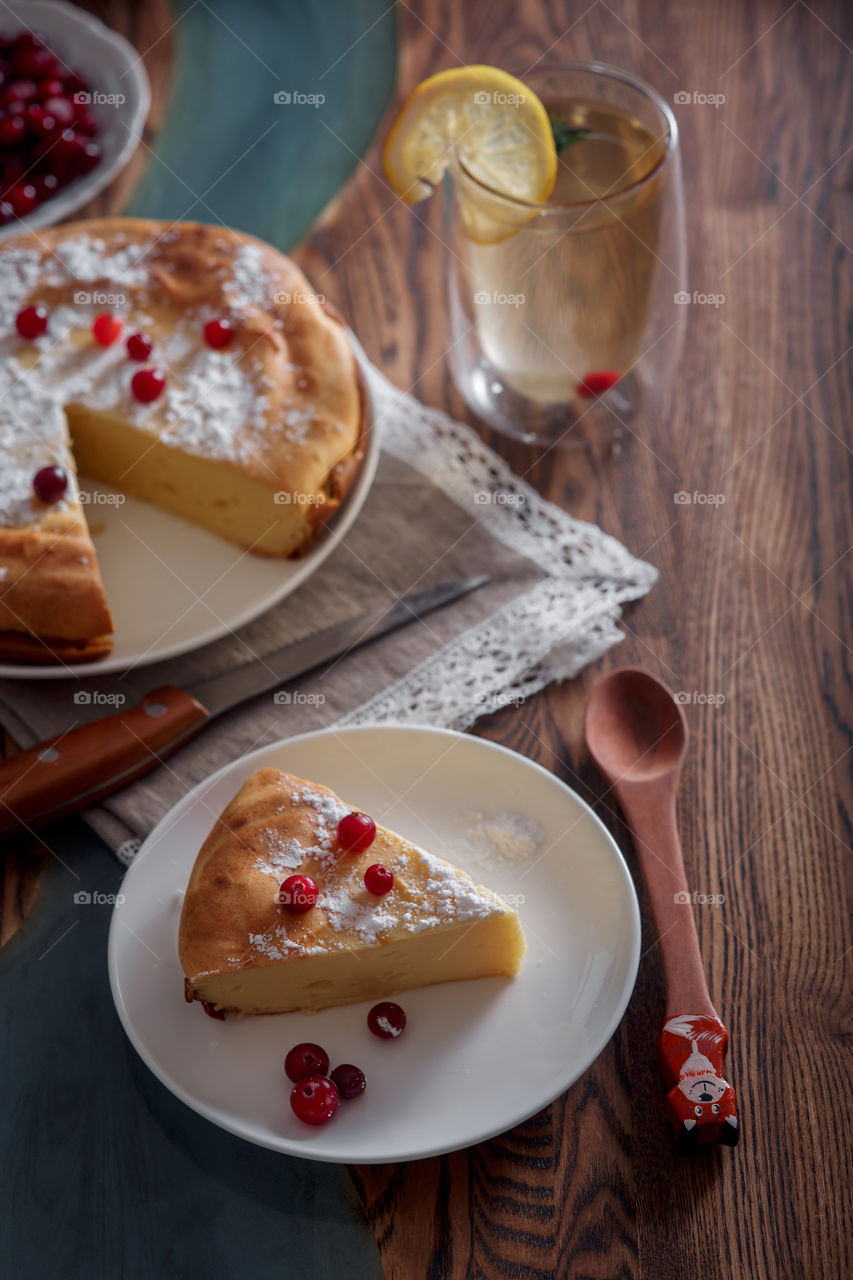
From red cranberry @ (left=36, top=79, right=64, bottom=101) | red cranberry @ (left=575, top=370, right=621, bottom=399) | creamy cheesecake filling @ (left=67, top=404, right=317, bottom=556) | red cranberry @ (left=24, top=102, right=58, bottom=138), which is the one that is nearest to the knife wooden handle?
creamy cheesecake filling @ (left=67, top=404, right=317, bottom=556)

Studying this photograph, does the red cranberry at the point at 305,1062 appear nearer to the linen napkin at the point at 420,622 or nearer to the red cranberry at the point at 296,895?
the red cranberry at the point at 296,895

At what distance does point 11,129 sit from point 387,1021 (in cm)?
243

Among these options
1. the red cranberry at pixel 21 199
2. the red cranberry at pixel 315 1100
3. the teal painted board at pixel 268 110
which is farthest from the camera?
the teal painted board at pixel 268 110

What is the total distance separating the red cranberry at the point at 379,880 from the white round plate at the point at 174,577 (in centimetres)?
66

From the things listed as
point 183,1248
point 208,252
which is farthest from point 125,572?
point 183,1248

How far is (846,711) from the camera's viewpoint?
2305 millimetres

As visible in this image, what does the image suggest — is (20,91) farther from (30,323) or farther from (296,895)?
(296,895)

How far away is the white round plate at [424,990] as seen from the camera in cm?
171

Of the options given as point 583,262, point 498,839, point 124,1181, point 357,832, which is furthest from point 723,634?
point 124,1181

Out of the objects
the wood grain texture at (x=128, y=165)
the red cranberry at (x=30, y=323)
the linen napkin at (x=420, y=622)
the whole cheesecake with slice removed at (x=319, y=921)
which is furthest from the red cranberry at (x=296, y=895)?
the red cranberry at (x=30, y=323)

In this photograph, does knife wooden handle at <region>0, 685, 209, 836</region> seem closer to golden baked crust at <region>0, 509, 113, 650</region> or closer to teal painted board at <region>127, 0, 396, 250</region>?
golden baked crust at <region>0, 509, 113, 650</region>

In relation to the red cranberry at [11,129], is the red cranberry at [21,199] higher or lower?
lower

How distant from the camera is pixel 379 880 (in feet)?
6.04

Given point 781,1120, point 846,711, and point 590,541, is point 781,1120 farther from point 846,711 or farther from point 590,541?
point 590,541
